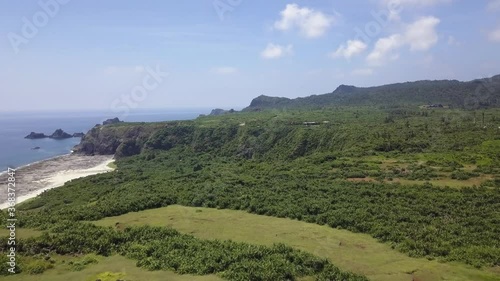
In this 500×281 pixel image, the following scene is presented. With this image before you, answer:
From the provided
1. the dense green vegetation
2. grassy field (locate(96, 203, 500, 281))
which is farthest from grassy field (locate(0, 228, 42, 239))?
grassy field (locate(96, 203, 500, 281))

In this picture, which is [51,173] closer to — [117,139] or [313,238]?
[117,139]

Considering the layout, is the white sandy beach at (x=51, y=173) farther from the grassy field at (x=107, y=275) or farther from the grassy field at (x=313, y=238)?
the grassy field at (x=107, y=275)

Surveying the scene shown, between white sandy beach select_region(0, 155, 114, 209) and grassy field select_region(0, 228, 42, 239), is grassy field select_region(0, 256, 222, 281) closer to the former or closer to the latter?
grassy field select_region(0, 228, 42, 239)

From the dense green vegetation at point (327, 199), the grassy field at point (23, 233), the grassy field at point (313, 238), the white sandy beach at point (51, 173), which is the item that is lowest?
the white sandy beach at point (51, 173)

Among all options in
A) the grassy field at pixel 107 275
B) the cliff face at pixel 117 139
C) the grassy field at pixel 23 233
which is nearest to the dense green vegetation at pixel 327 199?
the grassy field at pixel 107 275

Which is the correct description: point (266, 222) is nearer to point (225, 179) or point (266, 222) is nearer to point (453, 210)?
point (453, 210)

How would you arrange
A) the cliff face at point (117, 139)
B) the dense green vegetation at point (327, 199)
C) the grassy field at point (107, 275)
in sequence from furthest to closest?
1. the cliff face at point (117, 139)
2. the dense green vegetation at point (327, 199)
3. the grassy field at point (107, 275)
